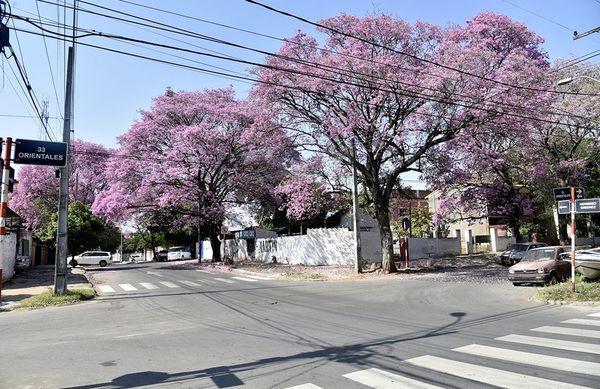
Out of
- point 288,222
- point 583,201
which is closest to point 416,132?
point 583,201

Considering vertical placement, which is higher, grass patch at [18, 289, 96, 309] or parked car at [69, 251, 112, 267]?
parked car at [69, 251, 112, 267]

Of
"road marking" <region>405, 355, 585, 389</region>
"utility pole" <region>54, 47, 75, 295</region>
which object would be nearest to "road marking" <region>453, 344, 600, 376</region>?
"road marking" <region>405, 355, 585, 389</region>

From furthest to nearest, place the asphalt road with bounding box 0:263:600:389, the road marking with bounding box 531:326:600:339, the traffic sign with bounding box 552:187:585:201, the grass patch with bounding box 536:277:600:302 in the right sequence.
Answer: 1. the traffic sign with bounding box 552:187:585:201
2. the grass patch with bounding box 536:277:600:302
3. the road marking with bounding box 531:326:600:339
4. the asphalt road with bounding box 0:263:600:389

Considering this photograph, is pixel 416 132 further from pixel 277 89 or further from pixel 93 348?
pixel 93 348

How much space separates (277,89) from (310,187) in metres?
7.06

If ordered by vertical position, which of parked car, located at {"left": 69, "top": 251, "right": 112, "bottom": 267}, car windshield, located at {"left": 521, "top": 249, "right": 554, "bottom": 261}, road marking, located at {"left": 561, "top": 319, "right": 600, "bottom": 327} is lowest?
road marking, located at {"left": 561, "top": 319, "right": 600, "bottom": 327}

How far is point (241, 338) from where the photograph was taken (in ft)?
31.8

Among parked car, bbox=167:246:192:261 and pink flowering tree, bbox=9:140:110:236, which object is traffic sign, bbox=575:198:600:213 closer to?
pink flowering tree, bbox=9:140:110:236

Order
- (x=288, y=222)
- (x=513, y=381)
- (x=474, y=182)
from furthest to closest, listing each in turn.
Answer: (x=288, y=222) < (x=474, y=182) < (x=513, y=381)

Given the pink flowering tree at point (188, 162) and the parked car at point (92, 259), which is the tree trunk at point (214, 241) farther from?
the parked car at point (92, 259)

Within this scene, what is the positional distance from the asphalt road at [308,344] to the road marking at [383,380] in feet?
0.04

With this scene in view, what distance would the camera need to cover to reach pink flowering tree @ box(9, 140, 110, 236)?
48.5 m

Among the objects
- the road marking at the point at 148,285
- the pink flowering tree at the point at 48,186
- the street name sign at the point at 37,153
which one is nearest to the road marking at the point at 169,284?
the road marking at the point at 148,285

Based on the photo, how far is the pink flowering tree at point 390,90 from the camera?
21.9 meters
